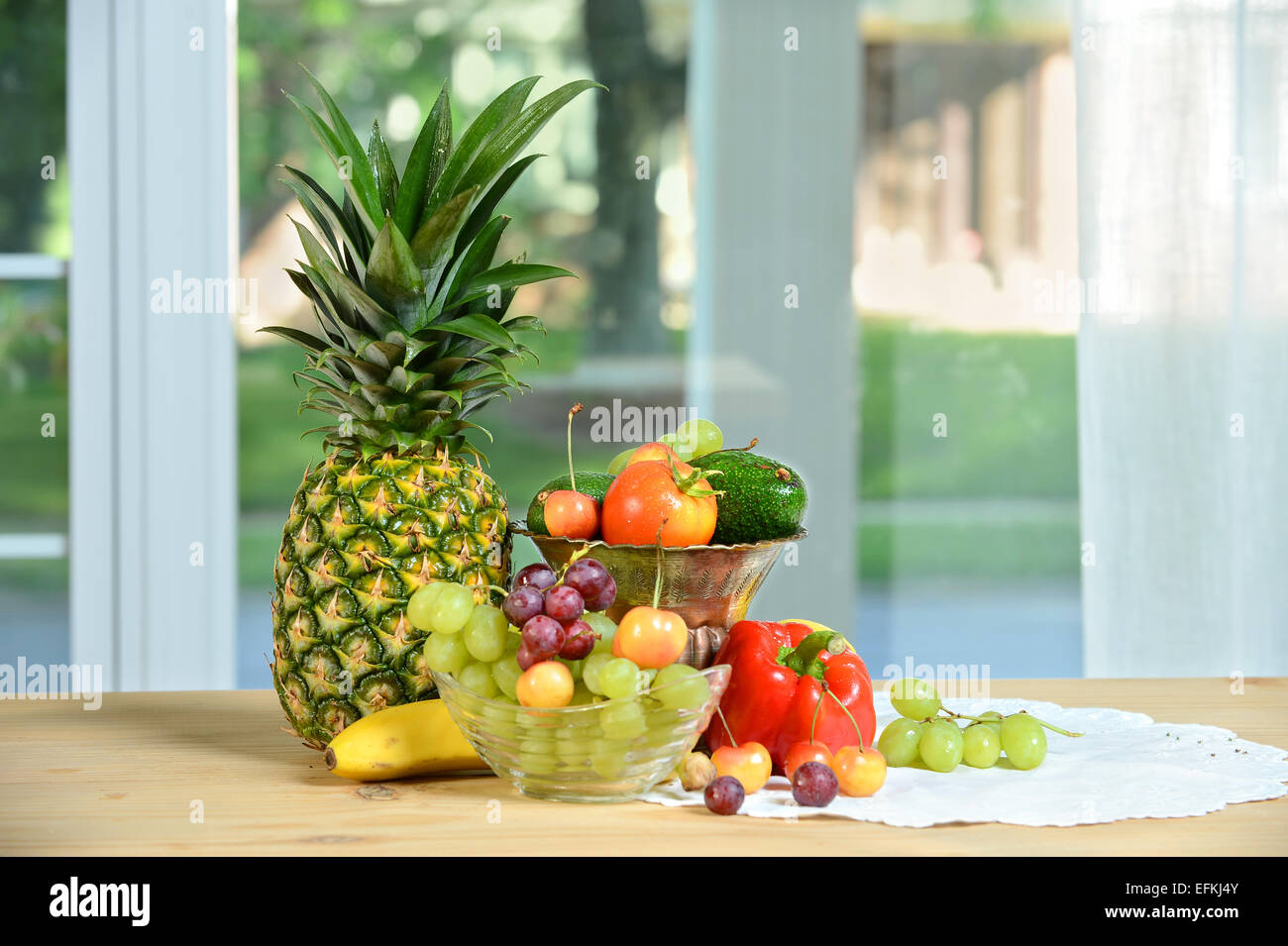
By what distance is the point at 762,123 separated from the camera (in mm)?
2912

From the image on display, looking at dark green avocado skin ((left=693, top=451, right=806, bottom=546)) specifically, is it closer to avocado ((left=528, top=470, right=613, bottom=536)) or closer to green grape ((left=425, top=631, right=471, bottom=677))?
avocado ((left=528, top=470, right=613, bottom=536))

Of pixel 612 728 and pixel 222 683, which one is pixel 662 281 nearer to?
pixel 222 683

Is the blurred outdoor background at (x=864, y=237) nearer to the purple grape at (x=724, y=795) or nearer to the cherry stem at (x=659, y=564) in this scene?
the cherry stem at (x=659, y=564)

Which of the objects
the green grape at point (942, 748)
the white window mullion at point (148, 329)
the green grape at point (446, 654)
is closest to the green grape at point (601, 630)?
the green grape at point (446, 654)

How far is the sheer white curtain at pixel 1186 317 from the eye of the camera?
2.64 m

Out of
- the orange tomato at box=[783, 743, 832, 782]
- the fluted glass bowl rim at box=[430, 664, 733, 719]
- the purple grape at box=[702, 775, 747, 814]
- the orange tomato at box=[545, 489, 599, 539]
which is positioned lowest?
the purple grape at box=[702, 775, 747, 814]

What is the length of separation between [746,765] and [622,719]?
0.15 m

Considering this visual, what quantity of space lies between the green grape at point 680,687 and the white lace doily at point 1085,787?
11 cm

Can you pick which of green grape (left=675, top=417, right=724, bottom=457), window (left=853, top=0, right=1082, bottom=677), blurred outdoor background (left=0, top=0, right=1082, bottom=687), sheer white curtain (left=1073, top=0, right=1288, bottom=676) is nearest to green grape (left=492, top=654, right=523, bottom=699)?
green grape (left=675, top=417, right=724, bottom=457)

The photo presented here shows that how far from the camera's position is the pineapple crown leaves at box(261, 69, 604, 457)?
1108 millimetres

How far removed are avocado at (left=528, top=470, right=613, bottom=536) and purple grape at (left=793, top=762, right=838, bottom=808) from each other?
0.35 meters
